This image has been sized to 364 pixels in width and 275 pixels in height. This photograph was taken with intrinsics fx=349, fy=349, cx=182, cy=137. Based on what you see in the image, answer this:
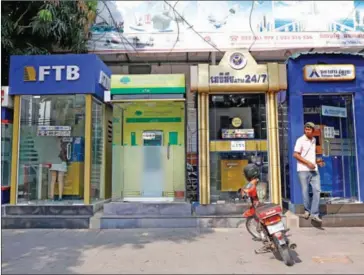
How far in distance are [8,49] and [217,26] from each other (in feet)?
21.9

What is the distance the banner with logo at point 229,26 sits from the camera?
11977 mm

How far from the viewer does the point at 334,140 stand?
7980 millimetres

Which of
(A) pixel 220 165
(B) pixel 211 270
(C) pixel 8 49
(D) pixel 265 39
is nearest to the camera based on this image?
(B) pixel 211 270

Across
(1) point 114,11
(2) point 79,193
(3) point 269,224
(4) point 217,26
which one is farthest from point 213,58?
(3) point 269,224

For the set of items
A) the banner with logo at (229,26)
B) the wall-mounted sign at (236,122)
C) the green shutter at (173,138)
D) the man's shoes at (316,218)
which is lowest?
the man's shoes at (316,218)

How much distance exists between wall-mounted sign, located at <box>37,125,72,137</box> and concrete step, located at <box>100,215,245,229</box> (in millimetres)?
2296

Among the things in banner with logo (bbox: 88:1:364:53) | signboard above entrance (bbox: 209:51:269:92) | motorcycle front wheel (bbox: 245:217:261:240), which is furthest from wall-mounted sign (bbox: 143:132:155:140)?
banner with logo (bbox: 88:1:364:53)

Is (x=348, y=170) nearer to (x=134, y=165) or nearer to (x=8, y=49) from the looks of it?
(x=134, y=165)

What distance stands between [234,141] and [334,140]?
2395 mm

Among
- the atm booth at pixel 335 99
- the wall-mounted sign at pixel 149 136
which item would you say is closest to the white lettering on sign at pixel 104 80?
the wall-mounted sign at pixel 149 136

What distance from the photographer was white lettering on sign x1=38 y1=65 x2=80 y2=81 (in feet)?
24.7

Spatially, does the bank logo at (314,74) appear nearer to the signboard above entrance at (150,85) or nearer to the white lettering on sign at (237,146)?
the white lettering on sign at (237,146)

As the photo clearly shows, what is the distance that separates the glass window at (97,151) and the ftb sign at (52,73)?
0.75m

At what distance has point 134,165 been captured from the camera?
306 inches
